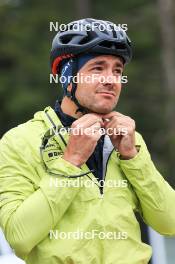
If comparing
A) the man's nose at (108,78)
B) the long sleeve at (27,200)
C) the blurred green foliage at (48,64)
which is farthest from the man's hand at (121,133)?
the blurred green foliage at (48,64)

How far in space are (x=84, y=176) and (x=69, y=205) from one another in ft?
0.52

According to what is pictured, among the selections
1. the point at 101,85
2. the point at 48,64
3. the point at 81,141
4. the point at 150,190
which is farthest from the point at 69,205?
the point at 48,64

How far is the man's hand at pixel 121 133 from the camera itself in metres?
4.21

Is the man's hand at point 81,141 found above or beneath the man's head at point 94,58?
beneath

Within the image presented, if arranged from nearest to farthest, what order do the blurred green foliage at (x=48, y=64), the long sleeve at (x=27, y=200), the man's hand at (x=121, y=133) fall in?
the long sleeve at (x=27, y=200)
the man's hand at (x=121, y=133)
the blurred green foliage at (x=48, y=64)

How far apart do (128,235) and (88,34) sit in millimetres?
Answer: 945

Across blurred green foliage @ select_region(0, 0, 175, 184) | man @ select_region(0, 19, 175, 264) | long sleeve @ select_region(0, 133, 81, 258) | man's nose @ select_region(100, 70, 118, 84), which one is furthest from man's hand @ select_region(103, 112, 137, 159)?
blurred green foliage @ select_region(0, 0, 175, 184)

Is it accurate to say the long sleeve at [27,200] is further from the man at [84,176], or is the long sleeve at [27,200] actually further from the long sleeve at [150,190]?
the long sleeve at [150,190]

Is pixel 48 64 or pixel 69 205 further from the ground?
pixel 69 205

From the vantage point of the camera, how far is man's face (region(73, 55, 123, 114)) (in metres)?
4.28

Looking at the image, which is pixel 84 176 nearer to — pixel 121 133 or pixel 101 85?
pixel 121 133

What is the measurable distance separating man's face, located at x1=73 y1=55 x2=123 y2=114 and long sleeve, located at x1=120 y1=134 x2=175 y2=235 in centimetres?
26

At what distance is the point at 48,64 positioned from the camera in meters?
26.2

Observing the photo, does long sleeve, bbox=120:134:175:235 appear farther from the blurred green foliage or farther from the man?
the blurred green foliage
